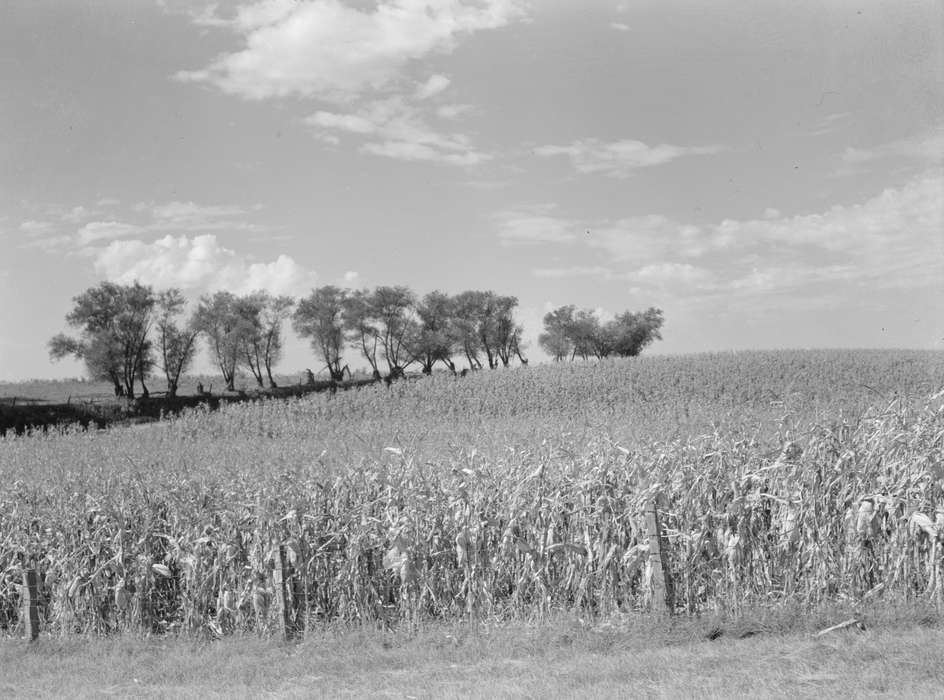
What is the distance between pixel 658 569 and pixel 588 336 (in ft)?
341

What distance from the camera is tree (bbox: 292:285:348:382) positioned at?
9912cm

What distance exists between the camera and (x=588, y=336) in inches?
4500

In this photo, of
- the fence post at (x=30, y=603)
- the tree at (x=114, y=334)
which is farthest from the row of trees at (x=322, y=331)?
the fence post at (x=30, y=603)

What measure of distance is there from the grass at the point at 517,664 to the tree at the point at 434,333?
8421 cm

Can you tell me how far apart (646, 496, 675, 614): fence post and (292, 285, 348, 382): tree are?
289 feet

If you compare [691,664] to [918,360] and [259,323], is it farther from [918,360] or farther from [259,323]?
[259,323]

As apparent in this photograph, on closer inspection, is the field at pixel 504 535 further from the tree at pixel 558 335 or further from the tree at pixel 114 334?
the tree at pixel 558 335

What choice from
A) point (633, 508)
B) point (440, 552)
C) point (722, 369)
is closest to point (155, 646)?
point (440, 552)

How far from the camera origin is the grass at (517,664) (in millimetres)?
8922

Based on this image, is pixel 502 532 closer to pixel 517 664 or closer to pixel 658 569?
pixel 658 569

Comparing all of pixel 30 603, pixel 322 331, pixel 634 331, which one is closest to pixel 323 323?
pixel 322 331

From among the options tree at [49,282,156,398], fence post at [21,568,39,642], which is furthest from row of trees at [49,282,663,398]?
fence post at [21,568,39,642]

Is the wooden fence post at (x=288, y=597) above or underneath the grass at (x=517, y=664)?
above

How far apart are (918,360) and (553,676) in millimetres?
52317
